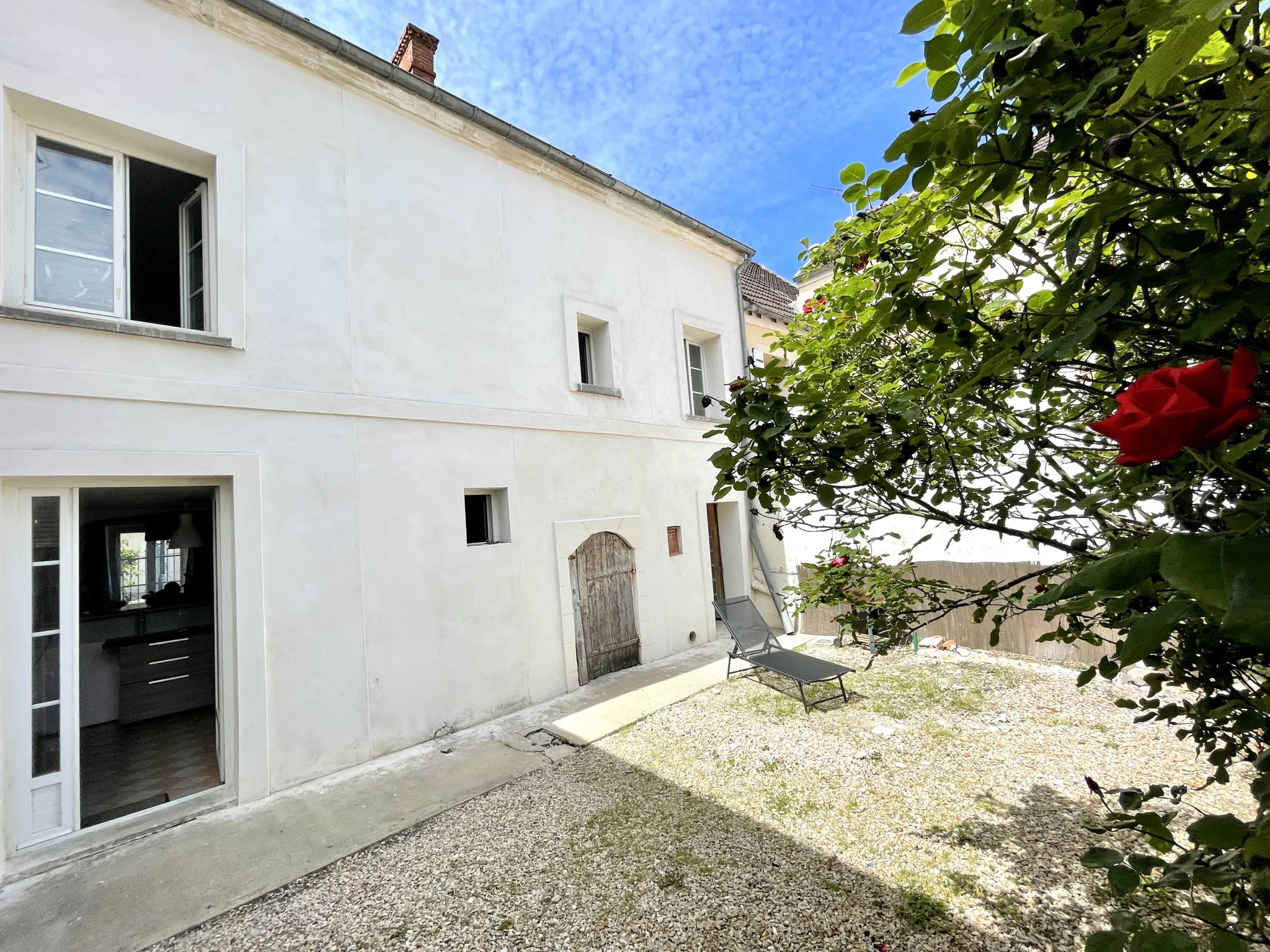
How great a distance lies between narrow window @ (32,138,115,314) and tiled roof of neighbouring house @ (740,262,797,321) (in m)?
8.79

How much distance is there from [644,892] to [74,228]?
633 cm

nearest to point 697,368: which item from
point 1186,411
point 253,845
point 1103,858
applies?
point 253,845

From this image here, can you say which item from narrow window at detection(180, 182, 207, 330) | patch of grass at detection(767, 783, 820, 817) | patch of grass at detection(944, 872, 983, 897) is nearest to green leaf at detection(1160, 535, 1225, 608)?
patch of grass at detection(944, 872, 983, 897)

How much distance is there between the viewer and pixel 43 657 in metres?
3.87

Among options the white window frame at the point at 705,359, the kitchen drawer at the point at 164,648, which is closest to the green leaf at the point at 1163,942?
the white window frame at the point at 705,359

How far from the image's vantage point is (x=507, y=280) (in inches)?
268

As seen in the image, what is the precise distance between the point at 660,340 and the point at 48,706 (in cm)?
768

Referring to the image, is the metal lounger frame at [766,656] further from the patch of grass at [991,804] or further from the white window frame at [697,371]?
the white window frame at [697,371]

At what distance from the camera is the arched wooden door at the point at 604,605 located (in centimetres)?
711

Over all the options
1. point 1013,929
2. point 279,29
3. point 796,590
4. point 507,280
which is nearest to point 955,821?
point 1013,929

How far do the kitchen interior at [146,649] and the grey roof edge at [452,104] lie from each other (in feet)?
14.2

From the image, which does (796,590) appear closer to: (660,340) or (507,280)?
(507,280)

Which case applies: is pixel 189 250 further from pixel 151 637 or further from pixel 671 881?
pixel 671 881

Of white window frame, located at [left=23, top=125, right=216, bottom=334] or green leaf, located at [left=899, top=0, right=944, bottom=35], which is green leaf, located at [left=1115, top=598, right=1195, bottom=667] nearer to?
green leaf, located at [left=899, top=0, right=944, bottom=35]
